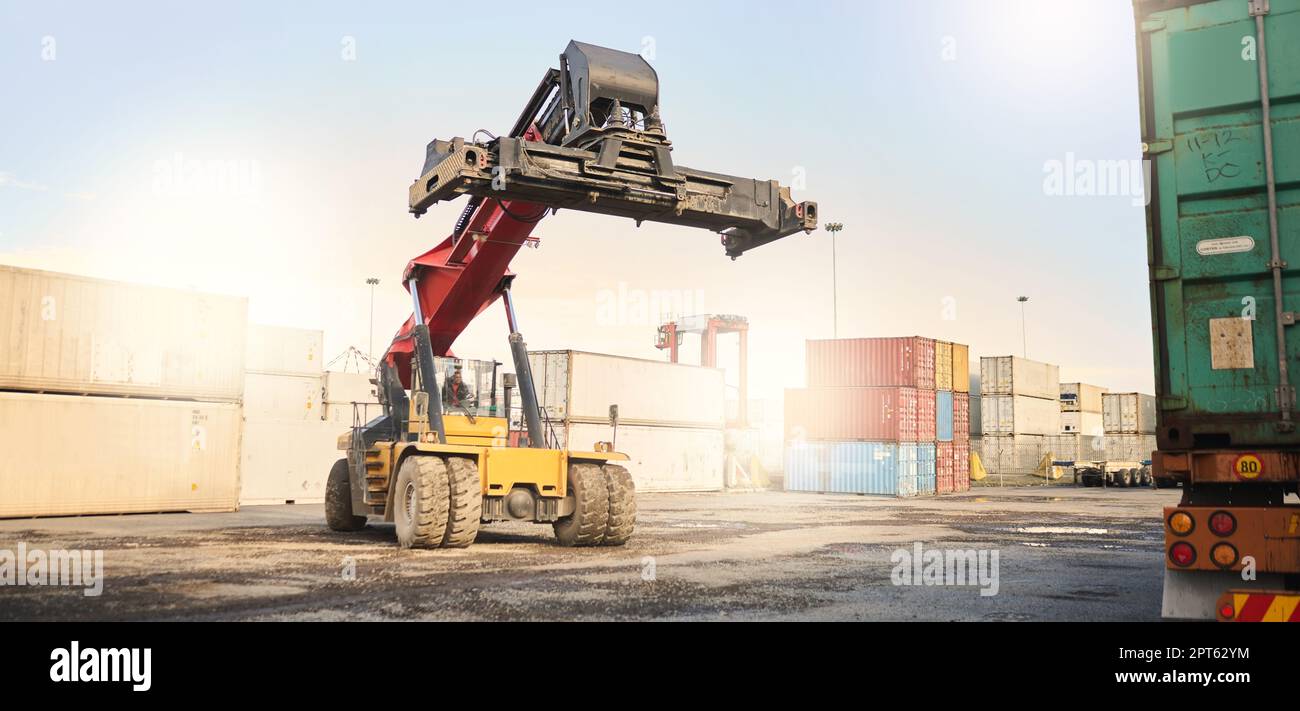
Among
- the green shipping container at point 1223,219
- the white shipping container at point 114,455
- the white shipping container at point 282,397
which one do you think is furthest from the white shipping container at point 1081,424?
the green shipping container at point 1223,219

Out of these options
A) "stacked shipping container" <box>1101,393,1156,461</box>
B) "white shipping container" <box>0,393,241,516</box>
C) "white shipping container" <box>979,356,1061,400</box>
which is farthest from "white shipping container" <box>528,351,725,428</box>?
"stacked shipping container" <box>1101,393,1156,461</box>

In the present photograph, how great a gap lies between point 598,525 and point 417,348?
3.50m

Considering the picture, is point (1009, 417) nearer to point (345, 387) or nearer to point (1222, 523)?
point (345, 387)

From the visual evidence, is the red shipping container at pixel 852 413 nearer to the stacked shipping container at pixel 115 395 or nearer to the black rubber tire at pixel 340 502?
the stacked shipping container at pixel 115 395

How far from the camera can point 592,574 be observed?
10000 mm

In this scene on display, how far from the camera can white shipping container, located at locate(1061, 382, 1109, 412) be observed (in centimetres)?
5284

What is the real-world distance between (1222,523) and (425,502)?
8.78 metres

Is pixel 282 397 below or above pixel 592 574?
above

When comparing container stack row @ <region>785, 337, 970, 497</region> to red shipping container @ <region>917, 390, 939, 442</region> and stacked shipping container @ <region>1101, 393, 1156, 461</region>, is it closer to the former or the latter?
red shipping container @ <region>917, 390, 939, 442</region>

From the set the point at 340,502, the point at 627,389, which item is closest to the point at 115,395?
the point at 340,502

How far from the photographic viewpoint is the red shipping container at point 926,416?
3716 cm
